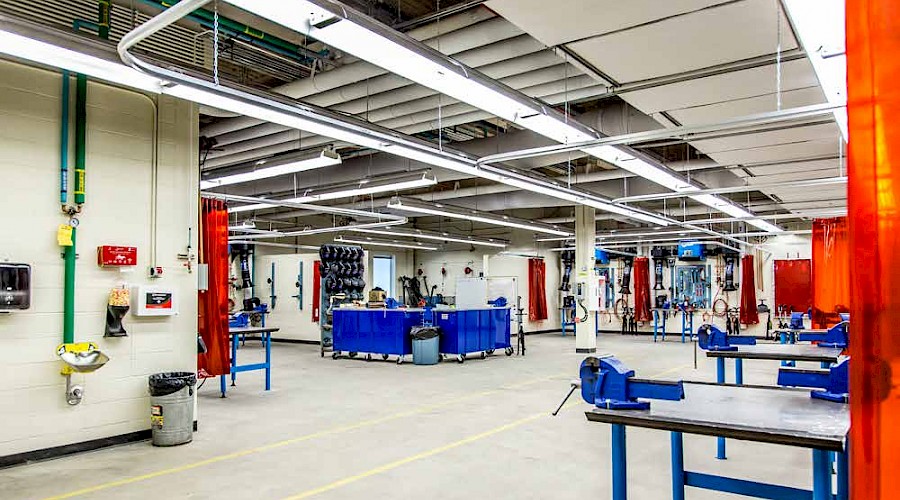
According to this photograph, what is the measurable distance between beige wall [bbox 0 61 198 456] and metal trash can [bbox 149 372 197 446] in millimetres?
235

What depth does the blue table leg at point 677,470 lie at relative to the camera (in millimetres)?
3069

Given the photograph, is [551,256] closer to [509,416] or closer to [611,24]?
[509,416]

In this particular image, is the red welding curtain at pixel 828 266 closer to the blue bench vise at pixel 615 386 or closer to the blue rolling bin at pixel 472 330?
the blue rolling bin at pixel 472 330

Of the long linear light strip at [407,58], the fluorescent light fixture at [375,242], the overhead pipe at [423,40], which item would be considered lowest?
the fluorescent light fixture at [375,242]

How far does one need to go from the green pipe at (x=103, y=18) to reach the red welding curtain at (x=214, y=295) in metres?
2.21

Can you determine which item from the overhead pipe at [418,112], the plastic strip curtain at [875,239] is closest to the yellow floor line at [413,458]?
the overhead pipe at [418,112]

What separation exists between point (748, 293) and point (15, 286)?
647 inches

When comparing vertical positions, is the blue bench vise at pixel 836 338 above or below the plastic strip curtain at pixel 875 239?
below

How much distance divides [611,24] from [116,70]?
10.1 feet

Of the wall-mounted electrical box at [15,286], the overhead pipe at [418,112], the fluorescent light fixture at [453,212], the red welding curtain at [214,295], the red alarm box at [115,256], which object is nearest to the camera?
the wall-mounted electrical box at [15,286]

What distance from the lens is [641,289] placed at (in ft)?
60.9

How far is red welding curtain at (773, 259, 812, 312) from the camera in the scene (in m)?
14.3

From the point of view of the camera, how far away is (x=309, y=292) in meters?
14.8

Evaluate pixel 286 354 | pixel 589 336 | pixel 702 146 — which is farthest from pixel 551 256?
pixel 702 146
